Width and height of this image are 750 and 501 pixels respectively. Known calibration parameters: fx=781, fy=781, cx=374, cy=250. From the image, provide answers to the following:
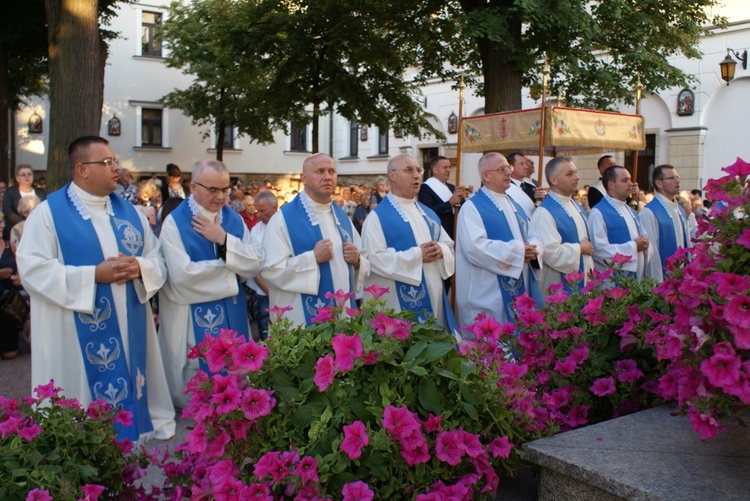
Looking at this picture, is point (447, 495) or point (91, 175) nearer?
point (447, 495)

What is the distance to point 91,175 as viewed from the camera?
497cm

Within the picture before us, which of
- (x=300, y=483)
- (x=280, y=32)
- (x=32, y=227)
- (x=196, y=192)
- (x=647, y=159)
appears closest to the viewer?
(x=300, y=483)

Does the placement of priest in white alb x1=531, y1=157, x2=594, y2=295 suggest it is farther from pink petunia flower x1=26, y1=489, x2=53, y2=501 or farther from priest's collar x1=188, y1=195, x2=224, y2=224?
pink petunia flower x1=26, y1=489, x2=53, y2=501

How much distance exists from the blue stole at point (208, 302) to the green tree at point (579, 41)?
270 inches

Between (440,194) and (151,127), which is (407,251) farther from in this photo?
(151,127)

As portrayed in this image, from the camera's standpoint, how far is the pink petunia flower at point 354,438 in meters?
2.28

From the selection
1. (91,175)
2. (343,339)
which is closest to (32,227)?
(91,175)

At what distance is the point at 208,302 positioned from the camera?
226 inches

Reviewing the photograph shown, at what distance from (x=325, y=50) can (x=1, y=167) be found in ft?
21.8

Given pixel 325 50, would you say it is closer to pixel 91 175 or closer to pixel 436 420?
pixel 91 175

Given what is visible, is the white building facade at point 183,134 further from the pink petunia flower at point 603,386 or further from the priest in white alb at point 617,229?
the pink petunia flower at point 603,386

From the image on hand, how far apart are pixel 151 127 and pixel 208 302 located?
26.7 m

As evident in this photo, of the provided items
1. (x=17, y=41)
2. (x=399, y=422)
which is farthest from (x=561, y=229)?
(x=17, y=41)

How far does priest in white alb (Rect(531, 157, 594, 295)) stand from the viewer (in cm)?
691
